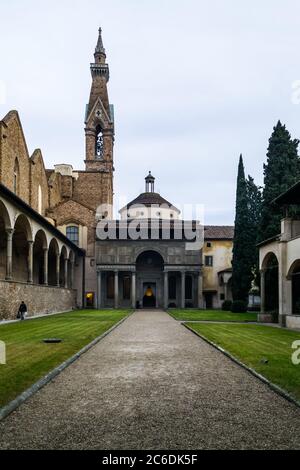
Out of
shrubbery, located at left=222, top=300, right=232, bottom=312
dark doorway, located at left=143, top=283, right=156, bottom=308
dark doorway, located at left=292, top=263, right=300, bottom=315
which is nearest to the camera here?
dark doorway, located at left=292, top=263, right=300, bottom=315

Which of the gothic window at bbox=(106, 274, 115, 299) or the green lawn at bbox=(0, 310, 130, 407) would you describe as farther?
the gothic window at bbox=(106, 274, 115, 299)

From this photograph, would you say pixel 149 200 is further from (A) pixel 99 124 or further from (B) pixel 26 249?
(B) pixel 26 249

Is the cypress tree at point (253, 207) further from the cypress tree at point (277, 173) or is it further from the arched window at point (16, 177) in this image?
the arched window at point (16, 177)

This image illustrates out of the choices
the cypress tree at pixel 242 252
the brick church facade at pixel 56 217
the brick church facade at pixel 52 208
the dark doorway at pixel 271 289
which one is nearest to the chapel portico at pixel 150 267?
the brick church facade at pixel 56 217

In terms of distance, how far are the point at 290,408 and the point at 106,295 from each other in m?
47.3

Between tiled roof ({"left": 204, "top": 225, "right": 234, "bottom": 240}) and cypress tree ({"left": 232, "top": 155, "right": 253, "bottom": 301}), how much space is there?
10.7 meters

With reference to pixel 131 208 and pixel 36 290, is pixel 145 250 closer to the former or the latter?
pixel 131 208

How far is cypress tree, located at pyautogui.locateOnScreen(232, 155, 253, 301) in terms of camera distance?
42.2 m

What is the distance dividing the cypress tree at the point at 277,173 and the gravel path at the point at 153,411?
22.4 m

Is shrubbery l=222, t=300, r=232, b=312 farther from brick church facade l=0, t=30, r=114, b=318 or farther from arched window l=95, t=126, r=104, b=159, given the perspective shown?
arched window l=95, t=126, r=104, b=159

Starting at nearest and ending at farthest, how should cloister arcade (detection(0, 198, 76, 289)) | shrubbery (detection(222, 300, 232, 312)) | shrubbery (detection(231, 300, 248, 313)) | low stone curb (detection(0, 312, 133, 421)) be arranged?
low stone curb (detection(0, 312, 133, 421)) < cloister arcade (detection(0, 198, 76, 289)) < shrubbery (detection(231, 300, 248, 313)) < shrubbery (detection(222, 300, 232, 312))

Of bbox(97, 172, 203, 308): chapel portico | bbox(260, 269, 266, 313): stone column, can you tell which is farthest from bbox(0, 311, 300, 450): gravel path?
bbox(97, 172, 203, 308): chapel portico
